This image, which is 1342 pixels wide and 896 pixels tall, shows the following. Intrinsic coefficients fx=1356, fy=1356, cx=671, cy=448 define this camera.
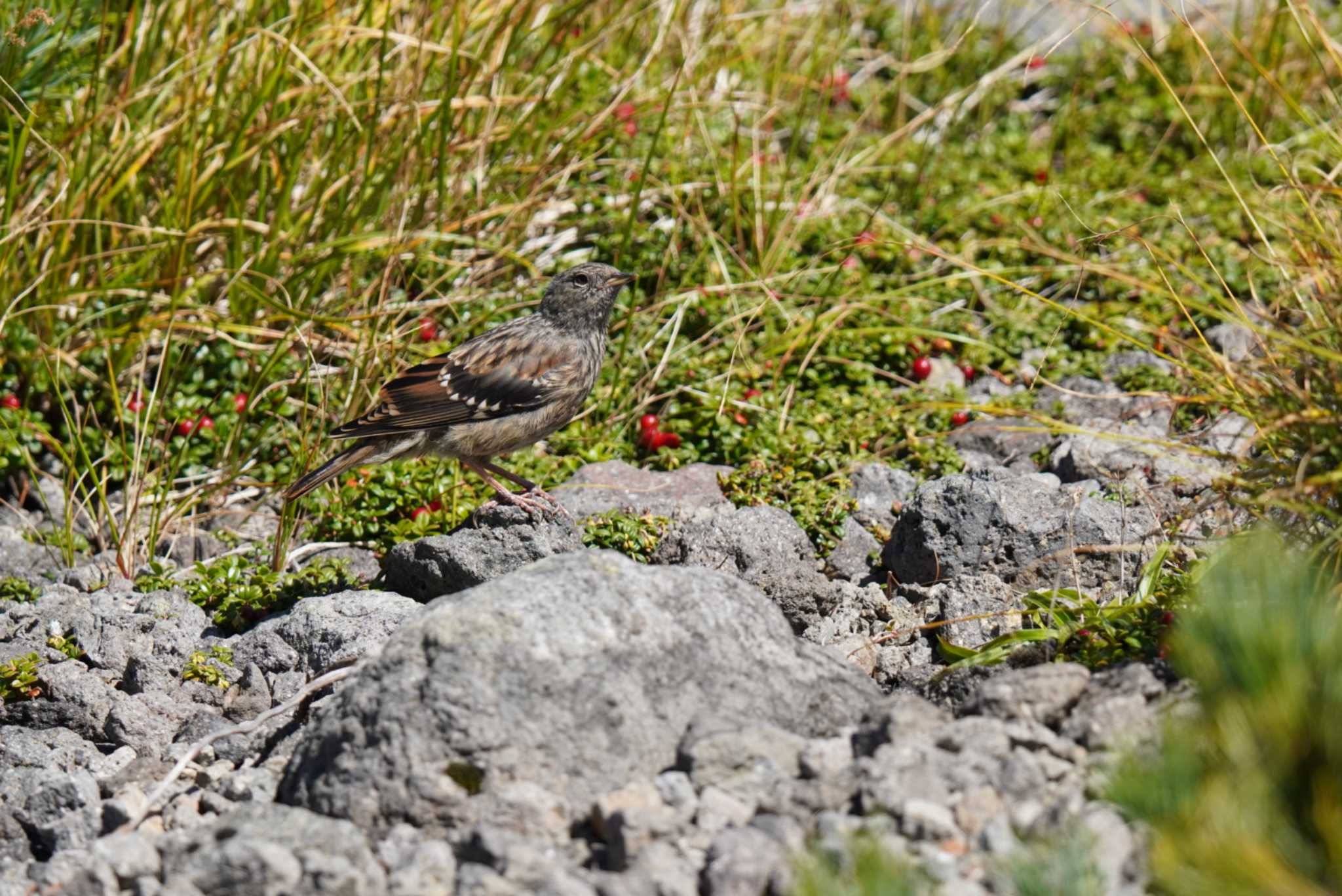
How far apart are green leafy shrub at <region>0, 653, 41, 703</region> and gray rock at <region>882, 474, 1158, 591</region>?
3.07m

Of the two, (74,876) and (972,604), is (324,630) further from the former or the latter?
(972,604)

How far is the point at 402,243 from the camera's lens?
22.4ft

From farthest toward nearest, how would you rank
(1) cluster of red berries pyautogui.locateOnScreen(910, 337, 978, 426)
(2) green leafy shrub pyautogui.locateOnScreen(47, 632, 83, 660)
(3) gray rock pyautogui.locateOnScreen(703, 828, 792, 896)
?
(1) cluster of red berries pyautogui.locateOnScreen(910, 337, 978, 426), (2) green leafy shrub pyautogui.locateOnScreen(47, 632, 83, 660), (3) gray rock pyautogui.locateOnScreen(703, 828, 792, 896)

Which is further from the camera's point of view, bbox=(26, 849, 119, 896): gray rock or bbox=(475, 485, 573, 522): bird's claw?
bbox=(475, 485, 573, 522): bird's claw

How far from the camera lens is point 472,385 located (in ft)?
19.5

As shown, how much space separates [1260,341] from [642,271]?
13.1 ft

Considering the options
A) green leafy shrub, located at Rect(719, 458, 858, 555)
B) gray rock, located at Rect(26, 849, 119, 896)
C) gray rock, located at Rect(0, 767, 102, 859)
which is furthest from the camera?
green leafy shrub, located at Rect(719, 458, 858, 555)

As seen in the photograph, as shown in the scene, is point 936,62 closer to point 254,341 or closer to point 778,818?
point 254,341

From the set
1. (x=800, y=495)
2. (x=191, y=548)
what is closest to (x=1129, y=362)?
(x=800, y=495)

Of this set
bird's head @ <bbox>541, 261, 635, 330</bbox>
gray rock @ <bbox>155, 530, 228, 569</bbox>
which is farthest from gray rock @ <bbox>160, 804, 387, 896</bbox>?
bird's head @ <bbox>541, 261, 635, 330</bbox>

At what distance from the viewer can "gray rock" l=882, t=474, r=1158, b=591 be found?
4.89 m

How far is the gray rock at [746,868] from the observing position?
9.25ft

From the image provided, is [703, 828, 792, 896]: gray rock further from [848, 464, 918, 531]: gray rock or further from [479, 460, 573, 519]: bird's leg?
[848, 464, 918, 531]: gray rock

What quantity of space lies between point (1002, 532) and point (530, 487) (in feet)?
6.48
